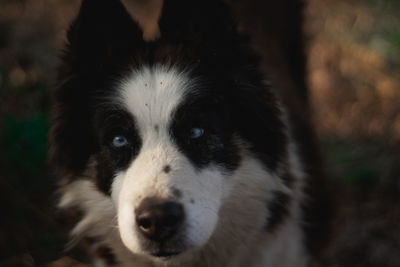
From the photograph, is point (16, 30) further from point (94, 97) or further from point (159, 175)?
point (159, 175)

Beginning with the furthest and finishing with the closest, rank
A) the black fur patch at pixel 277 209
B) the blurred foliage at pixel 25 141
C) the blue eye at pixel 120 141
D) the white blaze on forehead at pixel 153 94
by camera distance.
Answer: the blurred foliage at pixel 25 141, the black fur patch at pixel 277 209, the blue eye at pixel 120 141, the white blaze on forehead at pixel 153 94

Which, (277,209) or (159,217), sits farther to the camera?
(277,209)

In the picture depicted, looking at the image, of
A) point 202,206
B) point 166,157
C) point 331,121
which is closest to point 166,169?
point 166,157

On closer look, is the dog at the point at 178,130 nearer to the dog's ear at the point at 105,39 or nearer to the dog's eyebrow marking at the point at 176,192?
the dog's ear at the point at 105,39

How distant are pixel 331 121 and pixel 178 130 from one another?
13.2ft

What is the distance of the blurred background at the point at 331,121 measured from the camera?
3.88 m

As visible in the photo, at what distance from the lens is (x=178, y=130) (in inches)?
99.1

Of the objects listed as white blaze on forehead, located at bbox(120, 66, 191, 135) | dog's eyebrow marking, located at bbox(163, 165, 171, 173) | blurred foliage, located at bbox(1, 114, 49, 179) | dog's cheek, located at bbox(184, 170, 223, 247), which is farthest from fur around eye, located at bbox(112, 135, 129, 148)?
blurred foliage, located at bbox(1, 114, 49, 179)

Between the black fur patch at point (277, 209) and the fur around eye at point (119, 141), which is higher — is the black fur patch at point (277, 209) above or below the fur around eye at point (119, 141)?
below

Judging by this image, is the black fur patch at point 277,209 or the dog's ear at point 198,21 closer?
the dog's ear at point 198,21

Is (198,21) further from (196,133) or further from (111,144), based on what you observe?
(111,144)

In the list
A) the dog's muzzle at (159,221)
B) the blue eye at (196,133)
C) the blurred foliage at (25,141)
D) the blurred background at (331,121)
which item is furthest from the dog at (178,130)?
the blurred foliage at (25,141)

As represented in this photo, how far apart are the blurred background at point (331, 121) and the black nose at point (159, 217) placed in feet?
4.50

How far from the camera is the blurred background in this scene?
12.7 ft
